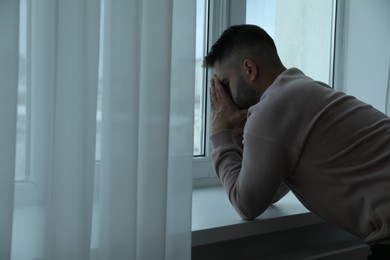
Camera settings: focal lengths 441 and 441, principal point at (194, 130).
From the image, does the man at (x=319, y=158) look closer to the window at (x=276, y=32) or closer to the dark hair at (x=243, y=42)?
the dark hair at (x=243, y=42)

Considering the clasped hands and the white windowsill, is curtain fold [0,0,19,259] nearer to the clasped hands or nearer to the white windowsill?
the white windowsill

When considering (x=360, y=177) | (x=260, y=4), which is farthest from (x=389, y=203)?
(x=260, y=4)

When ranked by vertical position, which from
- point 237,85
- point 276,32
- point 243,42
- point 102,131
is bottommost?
point 102,131

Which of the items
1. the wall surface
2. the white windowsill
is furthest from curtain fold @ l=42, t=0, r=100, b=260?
the wall surface

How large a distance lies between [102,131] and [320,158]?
53 centimetres

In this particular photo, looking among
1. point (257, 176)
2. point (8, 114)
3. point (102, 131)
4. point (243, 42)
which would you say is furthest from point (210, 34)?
A: point (8, 114)

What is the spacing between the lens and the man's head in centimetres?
126

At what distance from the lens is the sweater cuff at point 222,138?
126cm

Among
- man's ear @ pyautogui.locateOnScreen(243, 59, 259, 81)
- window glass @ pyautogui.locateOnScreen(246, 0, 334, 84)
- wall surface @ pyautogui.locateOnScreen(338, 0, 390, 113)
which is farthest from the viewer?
wall surface @ pyautogui.locateOnScreen(338, 0, 390, 113)

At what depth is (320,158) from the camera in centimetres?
109

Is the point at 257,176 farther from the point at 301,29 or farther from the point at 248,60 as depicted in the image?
the point at 301,29

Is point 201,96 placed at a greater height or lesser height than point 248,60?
lesser

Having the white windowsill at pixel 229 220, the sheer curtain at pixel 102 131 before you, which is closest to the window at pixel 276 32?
the white windowsill at pixel 229 220

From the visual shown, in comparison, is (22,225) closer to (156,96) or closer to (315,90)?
(156,96)
